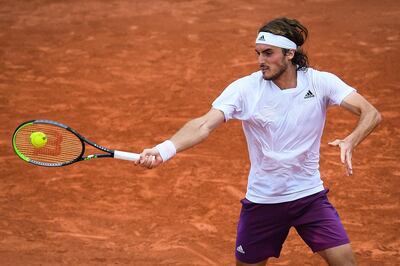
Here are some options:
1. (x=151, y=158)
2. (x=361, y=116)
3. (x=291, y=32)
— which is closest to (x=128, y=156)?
(x=151, y=158)

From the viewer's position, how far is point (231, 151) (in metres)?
10.0

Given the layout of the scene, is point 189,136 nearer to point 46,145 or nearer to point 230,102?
point 230,102

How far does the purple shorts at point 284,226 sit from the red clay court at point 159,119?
1.80m


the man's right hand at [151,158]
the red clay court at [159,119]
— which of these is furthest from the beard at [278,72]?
the red clay court at [159,119]

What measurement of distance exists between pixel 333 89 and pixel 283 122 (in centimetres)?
43

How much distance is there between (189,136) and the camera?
218 inches

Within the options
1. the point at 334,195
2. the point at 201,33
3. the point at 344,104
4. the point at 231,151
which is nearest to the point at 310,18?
the point at 201,33

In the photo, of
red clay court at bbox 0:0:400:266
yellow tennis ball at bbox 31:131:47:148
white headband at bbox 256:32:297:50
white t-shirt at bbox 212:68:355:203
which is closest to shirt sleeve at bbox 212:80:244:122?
white t-shirt at bbox 212:68:355:203

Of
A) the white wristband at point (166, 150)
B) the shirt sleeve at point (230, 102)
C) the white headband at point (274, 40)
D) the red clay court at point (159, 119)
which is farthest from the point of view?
the red clay court at point (159, 119)

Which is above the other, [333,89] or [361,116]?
[333,89]

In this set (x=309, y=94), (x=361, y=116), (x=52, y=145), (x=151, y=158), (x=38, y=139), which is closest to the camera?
(x=151, y=158)

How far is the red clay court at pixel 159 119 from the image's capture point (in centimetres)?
817

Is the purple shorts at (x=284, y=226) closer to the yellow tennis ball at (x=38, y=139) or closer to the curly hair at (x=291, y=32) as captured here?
the curly hair at (x=291, y=32)

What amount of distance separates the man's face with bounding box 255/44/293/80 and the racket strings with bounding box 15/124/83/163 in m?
1.49
